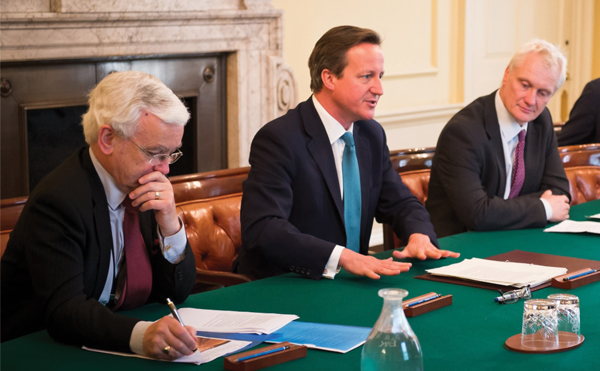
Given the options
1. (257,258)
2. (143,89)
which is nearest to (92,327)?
(143,89)

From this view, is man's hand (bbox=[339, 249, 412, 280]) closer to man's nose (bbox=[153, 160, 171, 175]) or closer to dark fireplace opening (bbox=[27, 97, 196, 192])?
man's nose (bbox=[153, 160, 171, 175])

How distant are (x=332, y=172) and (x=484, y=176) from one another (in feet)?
3.09

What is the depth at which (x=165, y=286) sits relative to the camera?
210cm

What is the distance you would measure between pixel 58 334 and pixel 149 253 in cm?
46

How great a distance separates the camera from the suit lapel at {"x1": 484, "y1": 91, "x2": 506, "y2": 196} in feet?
11.0

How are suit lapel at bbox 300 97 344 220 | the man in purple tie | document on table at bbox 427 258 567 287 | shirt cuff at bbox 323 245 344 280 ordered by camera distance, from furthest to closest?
1. the man in purple tie
2. suit lapel at bbox 300 97 344 220
3. shirt cuff at bbox 323 245 344 280
4. document on table at bbox 427 258 567 287

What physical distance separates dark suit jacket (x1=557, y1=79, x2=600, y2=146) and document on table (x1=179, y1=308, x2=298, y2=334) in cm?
367

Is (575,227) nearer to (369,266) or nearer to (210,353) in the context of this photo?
(369,266)

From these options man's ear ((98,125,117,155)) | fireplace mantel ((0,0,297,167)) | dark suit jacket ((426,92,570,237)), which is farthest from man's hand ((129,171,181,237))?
fireplace mantel ((0,0,297,167))

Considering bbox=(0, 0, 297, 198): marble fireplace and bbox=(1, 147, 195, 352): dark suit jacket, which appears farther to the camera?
bbox=(0, 0, 297, 198): marble fireplace

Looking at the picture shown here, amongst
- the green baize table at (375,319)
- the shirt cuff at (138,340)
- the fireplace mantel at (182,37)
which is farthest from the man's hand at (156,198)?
the fireplace mantel at (182,37)

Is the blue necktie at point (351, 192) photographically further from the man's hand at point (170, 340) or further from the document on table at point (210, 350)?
the man's hand at point (170, 340)

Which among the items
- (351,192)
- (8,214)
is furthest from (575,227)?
(8,214)

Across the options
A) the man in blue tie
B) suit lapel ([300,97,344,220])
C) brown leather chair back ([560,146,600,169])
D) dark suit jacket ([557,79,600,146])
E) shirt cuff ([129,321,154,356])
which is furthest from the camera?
dark suit jacket ([557,79,600,146])
